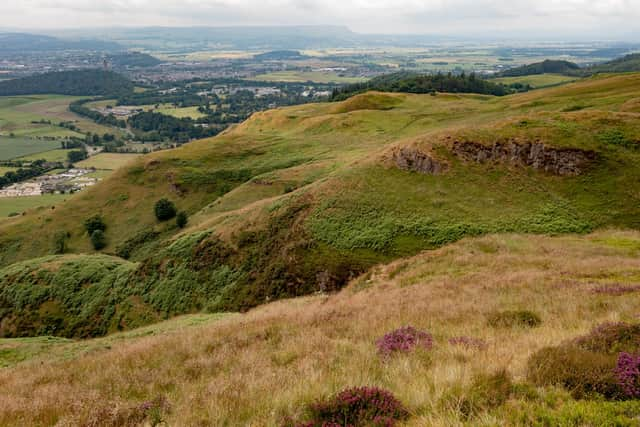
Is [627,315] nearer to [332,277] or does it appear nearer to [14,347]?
[332,277]

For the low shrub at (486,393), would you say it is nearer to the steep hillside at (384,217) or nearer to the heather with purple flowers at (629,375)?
the heather with purple flowers at (629,375)

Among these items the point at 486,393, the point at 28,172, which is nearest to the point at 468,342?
the point at 486,393

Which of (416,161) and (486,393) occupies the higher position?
(486,393)

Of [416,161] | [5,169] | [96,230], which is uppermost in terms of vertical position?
[416,161]

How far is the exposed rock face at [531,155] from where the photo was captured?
30.0m

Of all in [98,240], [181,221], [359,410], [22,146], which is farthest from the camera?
[22,146]

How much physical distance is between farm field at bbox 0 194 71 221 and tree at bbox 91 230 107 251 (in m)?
48.0

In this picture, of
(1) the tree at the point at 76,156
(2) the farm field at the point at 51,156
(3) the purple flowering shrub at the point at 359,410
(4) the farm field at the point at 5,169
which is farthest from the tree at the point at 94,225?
(2) the farm field at the point at 51,156

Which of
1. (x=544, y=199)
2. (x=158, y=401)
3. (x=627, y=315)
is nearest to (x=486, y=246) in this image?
(x=544, y=199)

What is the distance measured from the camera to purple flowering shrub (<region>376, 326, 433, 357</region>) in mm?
8852

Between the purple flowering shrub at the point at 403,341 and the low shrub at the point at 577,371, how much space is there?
2622 mm

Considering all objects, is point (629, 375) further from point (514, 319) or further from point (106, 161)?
point (106, 161)

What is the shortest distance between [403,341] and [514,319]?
381cm

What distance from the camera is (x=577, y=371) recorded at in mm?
6254
